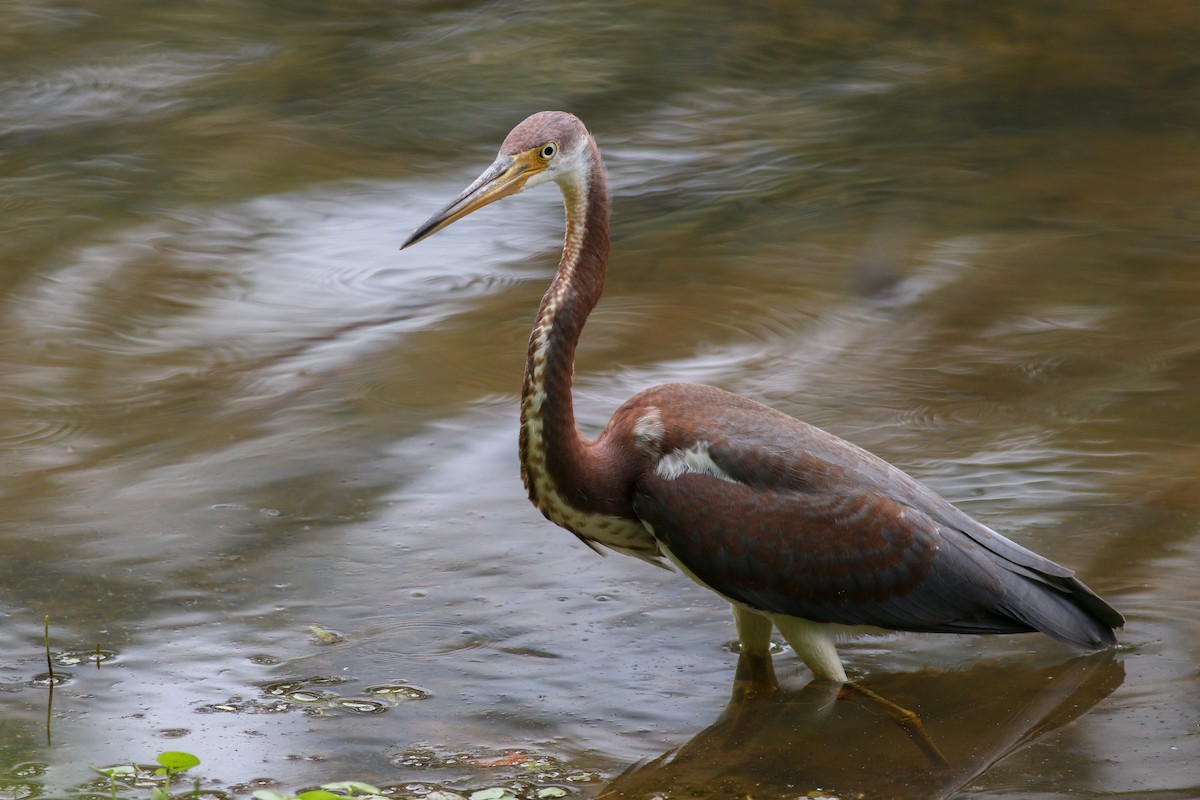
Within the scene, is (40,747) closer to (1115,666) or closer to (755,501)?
(755,501)

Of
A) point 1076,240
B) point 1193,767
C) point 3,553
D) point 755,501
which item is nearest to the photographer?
point 1193,767

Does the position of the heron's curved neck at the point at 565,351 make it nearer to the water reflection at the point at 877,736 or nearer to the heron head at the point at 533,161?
the heron head at the point at 533,161

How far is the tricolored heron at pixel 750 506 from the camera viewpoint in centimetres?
489

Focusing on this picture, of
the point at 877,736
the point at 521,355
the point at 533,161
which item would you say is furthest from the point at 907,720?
the point at 521,355

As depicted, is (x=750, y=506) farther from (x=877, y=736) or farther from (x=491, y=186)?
(x=491, y=186)

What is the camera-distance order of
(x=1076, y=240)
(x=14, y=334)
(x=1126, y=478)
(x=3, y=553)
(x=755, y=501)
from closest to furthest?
(x=755, y=501) → (x=3, y=553) → (x=1126, y=478) → (x=14, y=334) → (x=1076, y=240)

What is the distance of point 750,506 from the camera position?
493cm

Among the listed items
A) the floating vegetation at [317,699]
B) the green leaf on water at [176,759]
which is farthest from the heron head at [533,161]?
the green leaf on water at [176,759]

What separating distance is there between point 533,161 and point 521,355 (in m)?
3.30

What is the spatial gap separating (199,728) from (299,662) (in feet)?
1.88

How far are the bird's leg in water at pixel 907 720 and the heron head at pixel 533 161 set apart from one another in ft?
6.39

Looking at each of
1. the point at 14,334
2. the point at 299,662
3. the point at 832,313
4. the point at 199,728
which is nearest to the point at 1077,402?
the point at 832,313

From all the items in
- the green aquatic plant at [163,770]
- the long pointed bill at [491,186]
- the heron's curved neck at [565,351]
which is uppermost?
the long pointed bill at [491,186]

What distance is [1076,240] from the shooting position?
375 inches
